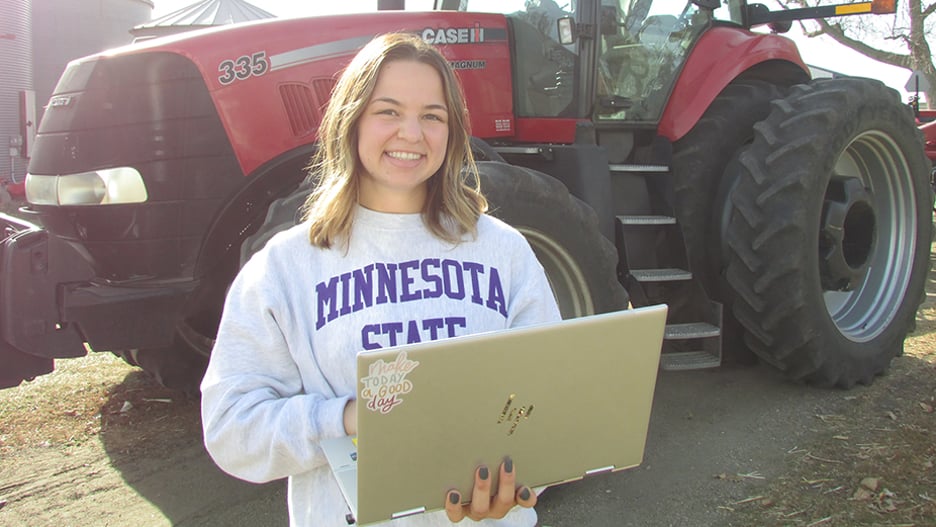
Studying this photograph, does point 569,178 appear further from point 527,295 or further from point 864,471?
point 527,295

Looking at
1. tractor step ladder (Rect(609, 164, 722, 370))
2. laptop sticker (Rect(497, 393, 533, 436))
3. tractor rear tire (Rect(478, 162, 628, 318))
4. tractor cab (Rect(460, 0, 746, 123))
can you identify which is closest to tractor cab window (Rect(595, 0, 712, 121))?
tractor cab (Rect(460, 0, 746, 123))

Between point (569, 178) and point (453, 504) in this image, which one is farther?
point (569, 178)

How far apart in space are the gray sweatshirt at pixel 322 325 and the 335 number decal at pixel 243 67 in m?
1.87

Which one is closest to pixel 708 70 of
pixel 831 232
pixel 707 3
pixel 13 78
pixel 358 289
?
pixel 707 3

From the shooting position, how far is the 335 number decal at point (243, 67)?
312cm

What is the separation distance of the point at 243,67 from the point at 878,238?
3.66 meters

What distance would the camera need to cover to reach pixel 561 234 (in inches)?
124

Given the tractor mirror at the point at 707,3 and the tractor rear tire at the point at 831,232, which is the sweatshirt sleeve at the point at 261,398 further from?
the tractor mirror at the point at 707,3

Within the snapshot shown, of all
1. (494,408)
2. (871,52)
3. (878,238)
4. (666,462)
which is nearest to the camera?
(494,408)

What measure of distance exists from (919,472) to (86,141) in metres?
3.46

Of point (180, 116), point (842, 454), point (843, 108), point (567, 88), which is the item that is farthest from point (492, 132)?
point (842, 454)

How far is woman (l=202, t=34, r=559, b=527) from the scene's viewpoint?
1339 millimetres

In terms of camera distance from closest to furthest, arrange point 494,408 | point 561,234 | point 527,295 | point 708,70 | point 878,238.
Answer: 1. point 494,408
2. point 527,295
3. point 561,234
4. point 708,70
5. point 878,238

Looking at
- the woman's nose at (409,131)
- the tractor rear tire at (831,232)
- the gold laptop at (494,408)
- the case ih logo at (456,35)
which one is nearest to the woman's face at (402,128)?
the woman's nose at (409,131)
